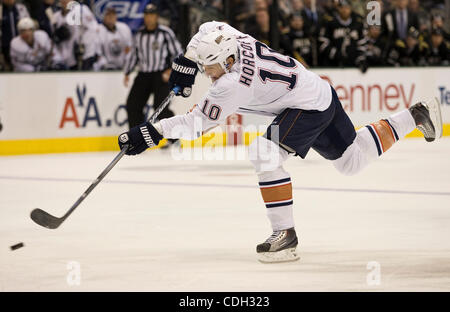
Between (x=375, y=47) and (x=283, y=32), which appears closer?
(x=283, y=32)

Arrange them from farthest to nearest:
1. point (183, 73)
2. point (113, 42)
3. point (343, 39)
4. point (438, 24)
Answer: point (438, 24), point (343, 39), point (113, 42), point (183, 73)

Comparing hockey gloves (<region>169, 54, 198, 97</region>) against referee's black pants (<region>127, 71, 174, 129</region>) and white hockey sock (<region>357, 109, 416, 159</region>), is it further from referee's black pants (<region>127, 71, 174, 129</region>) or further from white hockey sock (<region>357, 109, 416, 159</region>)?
referee's black pants (<region>127, 71, 174, 129</region>)

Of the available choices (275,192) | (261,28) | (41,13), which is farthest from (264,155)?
(261,28)

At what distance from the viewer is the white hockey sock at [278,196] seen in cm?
474

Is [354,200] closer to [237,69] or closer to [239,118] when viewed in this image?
[237,69]

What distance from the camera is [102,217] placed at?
244 inches

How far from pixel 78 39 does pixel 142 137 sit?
21.0ft

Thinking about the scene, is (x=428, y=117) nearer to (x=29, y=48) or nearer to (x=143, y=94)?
(x=143, y=94)

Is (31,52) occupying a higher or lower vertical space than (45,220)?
higher

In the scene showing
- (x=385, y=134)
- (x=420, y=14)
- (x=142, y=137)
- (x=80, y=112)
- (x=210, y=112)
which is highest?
(x=210, y=112)

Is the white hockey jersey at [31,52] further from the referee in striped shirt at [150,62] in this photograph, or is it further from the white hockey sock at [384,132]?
the white hockey sock at [384,132]

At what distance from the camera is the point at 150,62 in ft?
36.7

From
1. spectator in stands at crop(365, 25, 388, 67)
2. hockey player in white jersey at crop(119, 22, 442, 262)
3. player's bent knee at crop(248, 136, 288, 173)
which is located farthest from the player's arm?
spectator in stands at crop(365, 25, 388, 67)

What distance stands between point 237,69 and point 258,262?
0.89 meters
